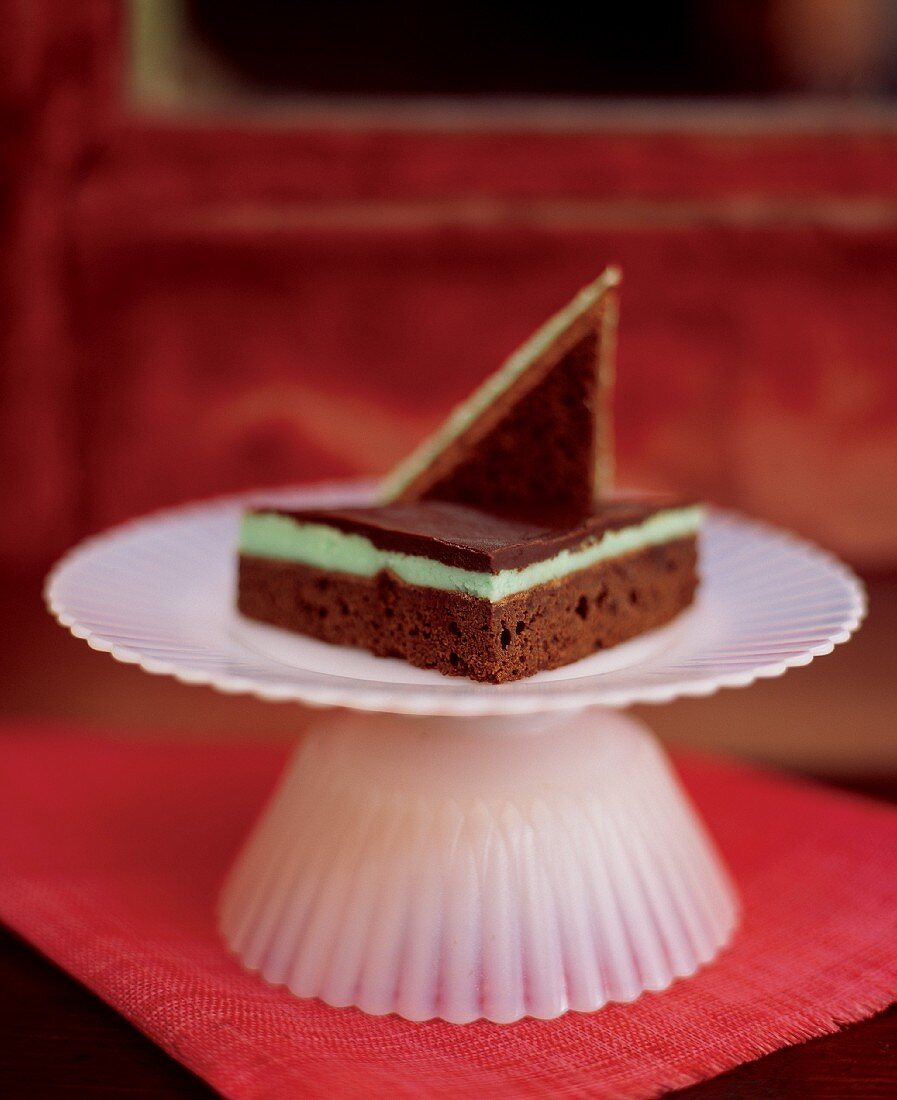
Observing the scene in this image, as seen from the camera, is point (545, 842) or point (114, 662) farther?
point (114, 662)

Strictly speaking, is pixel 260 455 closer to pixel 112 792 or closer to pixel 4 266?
pixel 4 266

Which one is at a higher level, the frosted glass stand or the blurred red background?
the blurred red background

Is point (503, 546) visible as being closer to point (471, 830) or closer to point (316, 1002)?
point (471, 830)

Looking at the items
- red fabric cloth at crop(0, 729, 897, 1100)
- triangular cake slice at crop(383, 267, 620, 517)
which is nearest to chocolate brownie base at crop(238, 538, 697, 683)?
triangular cake slice at crop(383, 267, 620, 517)

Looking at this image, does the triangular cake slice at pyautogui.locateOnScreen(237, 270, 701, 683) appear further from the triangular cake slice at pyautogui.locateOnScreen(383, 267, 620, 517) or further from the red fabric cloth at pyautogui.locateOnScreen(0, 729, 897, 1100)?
the red fabric cloth at pyautogui.locateOnScreen(0, 729, 897, 1100)

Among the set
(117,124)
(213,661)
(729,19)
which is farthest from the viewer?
(729,19)

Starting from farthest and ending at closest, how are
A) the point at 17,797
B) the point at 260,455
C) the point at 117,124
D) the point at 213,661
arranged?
the point at 260,455 < the point at 117,124 < the point at 17,797 < the point at 213,661

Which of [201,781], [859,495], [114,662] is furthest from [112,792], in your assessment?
[859,495]
